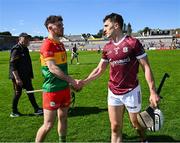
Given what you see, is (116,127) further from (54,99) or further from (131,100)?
(54,99)

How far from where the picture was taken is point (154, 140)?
25.0 feet

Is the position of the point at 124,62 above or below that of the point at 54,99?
above

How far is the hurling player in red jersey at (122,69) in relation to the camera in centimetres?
591

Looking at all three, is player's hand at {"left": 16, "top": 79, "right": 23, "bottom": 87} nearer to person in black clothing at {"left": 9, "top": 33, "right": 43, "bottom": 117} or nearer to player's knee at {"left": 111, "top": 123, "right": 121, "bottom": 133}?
person in black clothing at {"left": 9, "top": 33, "right": 43, "bottom": 117}

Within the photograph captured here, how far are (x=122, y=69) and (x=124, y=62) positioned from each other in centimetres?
11

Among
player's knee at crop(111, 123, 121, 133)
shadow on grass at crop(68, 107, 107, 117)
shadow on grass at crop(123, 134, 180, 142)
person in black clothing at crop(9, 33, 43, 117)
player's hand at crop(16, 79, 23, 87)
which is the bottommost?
shadow on grass at crop(123, 134, 180, 142)

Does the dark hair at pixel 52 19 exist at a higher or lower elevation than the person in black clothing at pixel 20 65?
higher

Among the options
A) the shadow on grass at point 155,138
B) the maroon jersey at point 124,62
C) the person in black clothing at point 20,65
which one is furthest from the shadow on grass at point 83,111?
the maroon jersey at point 124,62

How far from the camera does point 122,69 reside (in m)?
6.03

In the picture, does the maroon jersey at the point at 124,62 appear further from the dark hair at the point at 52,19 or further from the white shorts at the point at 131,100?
the dark hair at the point at 52,19

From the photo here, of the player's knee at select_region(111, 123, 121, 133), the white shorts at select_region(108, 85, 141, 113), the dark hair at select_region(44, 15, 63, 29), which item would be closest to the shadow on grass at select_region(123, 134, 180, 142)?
the player's knee at select_region(111, 123, 121, 133)

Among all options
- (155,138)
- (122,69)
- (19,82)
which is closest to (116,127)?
(122,69)

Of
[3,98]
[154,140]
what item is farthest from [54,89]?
[3,98]

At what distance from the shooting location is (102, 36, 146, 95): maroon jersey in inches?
233
